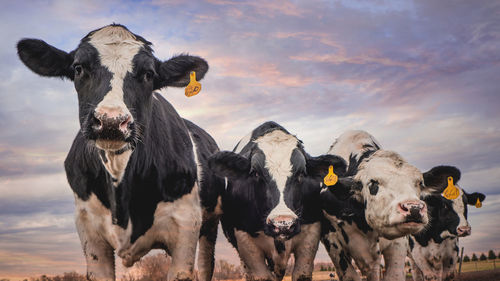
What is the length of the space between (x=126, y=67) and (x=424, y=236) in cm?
855

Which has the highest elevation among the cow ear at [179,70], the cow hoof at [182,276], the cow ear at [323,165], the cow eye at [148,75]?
the cow ear at [179,70]

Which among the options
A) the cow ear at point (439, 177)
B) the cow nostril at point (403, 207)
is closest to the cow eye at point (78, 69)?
the cow nostril at point (403, 207)

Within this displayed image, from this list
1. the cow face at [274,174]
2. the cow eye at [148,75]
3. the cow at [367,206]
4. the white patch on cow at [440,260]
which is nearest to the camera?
the cow eye at [148,75]

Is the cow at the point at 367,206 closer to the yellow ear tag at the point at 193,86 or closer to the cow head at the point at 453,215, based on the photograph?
the cow head at the point at 453,215

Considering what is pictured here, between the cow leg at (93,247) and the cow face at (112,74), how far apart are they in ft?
4.35

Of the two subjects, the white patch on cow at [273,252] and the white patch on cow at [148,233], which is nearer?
the white patch on cow at [148,233]

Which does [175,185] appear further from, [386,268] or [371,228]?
[386,268]

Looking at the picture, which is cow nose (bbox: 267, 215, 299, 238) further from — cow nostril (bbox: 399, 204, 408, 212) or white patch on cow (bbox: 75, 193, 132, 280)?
white patch on cow (bbox: 75, 193, 132, 280)

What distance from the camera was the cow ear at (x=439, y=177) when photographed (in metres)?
7.58

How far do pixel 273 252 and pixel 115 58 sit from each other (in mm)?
3591

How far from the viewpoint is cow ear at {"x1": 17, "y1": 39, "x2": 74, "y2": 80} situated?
18.6ft

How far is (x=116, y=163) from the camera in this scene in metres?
5.52

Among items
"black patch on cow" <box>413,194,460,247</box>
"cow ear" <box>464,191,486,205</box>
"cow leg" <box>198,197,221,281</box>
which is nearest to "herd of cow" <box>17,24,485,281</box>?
"cow leg" <box>198,197,221,281</box>

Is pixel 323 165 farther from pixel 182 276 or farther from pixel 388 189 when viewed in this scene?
pixel 182 276
